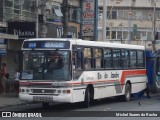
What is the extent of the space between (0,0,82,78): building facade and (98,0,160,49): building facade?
3508cm

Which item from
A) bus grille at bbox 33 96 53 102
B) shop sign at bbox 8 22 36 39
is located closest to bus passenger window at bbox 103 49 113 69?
bus grille at bbox 33 96 53 102

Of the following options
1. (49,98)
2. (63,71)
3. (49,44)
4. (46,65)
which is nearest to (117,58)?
(49,44)

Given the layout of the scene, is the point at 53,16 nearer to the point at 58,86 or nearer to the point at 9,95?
the point at 9,95

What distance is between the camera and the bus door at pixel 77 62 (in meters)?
20.6

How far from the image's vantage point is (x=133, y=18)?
7700 cm

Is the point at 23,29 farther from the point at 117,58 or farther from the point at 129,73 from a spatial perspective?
the point at 117,58

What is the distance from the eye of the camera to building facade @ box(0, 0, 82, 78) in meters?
31.3

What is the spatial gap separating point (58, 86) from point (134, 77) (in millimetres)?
8517

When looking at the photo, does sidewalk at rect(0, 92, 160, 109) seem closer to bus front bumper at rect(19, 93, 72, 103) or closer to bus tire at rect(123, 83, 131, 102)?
bus front bumper at rect(19, 93, 72, 103)

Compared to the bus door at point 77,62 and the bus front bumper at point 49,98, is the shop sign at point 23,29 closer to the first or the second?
the bus door at point 77,62

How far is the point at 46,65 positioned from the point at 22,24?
12.5 meters

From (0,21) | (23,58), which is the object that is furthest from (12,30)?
(23,58)

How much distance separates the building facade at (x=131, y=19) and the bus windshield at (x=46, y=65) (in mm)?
54538

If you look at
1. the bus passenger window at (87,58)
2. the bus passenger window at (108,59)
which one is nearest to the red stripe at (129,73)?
the bus passenger window at (108,59)
